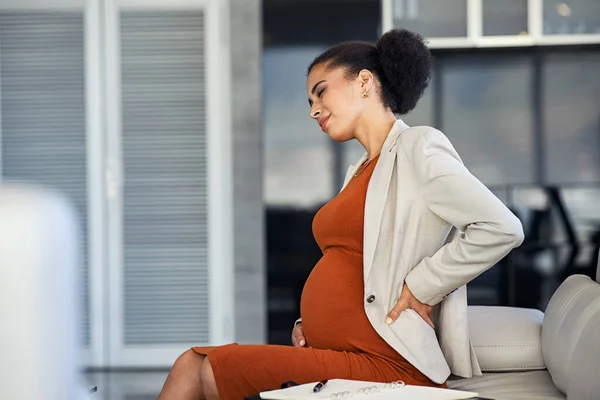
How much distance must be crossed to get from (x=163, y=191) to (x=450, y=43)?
6.72ft

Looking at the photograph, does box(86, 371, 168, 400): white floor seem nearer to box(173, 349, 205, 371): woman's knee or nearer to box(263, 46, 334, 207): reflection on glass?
box(263, 46, 334, 207): reflection on glass

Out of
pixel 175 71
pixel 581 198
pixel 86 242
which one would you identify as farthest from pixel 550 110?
pixel 86 242

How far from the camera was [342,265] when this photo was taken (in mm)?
2314

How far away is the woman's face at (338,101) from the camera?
2.45m

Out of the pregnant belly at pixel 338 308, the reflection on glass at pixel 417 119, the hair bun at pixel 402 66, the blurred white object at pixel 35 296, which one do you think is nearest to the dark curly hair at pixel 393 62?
the hair bun at pixel 402 66

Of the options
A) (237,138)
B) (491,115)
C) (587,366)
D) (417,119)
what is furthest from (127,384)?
(587,366)

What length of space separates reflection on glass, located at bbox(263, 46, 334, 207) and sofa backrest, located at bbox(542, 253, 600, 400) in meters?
2.94

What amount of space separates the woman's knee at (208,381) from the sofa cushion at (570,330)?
2.76 feet

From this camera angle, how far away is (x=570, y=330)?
2301 millimetres

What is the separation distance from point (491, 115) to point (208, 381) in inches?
145

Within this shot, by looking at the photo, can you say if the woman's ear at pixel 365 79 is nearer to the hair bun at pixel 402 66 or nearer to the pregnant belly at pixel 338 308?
the hair bun at pixel 402 66

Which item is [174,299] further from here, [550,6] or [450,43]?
[550,6]

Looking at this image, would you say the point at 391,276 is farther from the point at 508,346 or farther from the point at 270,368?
the point at 508,346

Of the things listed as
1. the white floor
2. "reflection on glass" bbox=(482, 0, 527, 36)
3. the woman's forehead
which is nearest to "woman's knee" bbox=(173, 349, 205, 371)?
the woman's forehead
